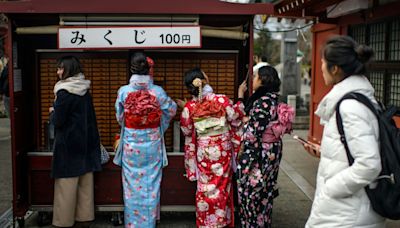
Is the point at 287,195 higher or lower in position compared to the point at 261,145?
lower

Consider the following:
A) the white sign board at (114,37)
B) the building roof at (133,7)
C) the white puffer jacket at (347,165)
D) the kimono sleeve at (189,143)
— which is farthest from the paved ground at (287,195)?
the white puffer jacket at (347,165)

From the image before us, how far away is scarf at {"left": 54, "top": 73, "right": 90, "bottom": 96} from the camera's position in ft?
14.7

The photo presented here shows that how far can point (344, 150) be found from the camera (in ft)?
8.25

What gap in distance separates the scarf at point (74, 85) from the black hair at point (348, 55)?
2640 millimetres

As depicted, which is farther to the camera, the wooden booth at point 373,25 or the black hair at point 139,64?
the wooden booth at point 373,25

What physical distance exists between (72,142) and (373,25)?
4.77 m

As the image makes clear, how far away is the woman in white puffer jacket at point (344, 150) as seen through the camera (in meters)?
2.41

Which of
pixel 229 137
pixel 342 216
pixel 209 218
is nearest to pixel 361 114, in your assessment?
pixel 342 216

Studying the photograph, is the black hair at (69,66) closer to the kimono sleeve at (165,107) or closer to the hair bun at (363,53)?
the kimono sleeve at (165,107)

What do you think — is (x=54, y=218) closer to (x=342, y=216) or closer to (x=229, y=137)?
(x=229, y=137)

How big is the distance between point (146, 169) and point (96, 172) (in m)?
0.70

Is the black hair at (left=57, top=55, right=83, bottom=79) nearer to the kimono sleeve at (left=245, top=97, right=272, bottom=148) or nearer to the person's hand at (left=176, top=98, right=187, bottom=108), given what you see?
the person's hand at (left=176, top=98, right=187, bottom=108)

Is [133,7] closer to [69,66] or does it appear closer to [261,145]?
[69,66]

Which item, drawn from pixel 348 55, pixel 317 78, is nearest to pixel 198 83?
pixel 348 55
